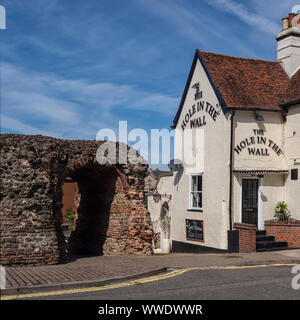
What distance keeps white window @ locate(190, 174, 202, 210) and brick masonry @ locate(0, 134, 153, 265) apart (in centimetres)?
475

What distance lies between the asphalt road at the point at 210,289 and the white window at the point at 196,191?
8.25 meters

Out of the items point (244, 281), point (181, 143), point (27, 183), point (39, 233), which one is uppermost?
point (181, 143)

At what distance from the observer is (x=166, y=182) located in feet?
79.3

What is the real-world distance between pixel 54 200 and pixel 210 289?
566cm

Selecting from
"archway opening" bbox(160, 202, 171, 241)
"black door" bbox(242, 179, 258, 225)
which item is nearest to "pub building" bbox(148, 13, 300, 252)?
"black door" bbox(242, 179, 258, 225)

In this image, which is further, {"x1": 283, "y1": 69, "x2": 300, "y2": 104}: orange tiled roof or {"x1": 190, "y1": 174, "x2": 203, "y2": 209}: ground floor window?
{"x1": 190, "y1": 174, "x2": 203, "y2": 209}: ground floor window

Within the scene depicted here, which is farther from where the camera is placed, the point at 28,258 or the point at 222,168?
the point at 222,168

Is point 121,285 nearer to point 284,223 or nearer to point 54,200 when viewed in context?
point 54,200

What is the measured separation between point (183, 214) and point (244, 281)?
10.4 m

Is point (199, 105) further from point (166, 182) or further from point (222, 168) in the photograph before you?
point (166, 182)

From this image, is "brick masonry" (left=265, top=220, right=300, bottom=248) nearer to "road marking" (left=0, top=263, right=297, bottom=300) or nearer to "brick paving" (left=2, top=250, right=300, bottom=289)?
"brick paving" (left=2, top=250, right=300, bottom=289)

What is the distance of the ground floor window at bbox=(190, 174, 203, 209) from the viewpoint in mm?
18953

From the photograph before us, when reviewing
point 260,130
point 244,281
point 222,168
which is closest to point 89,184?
point 222,168

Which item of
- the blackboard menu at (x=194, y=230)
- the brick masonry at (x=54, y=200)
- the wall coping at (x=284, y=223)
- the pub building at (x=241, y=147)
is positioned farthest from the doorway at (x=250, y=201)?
the brick masonry at (x=54, y=200)
